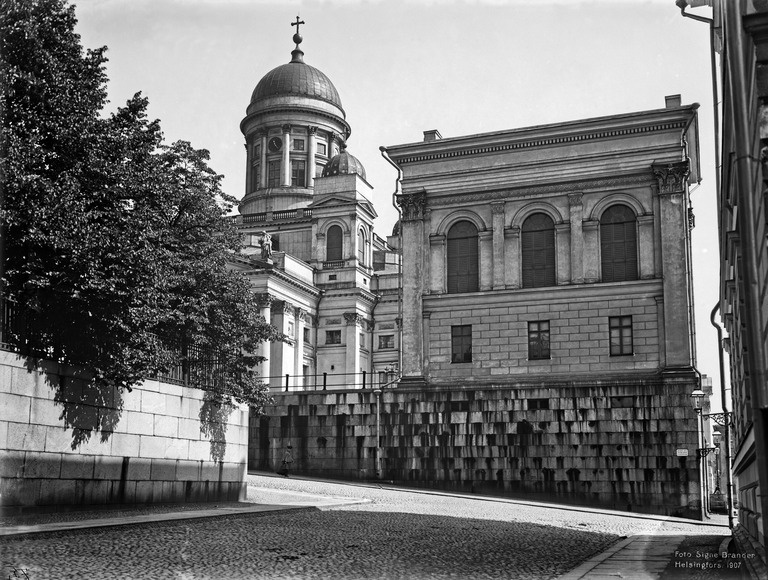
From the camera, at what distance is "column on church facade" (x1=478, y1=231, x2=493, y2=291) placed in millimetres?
40750

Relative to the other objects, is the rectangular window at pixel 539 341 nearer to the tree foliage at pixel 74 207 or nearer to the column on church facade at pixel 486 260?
the column on church facade at pixel 486 260

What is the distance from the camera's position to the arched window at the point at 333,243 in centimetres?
7294

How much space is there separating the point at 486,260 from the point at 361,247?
33391 mm

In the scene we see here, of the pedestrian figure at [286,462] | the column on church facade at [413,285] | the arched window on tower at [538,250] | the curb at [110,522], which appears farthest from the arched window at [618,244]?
the curb at [110,522]

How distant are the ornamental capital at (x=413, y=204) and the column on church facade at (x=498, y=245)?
3.21m

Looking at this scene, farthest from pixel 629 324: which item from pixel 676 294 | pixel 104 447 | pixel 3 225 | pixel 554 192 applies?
pixel 3 225

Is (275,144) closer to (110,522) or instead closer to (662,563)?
(110,522)

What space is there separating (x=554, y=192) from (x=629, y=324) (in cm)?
665

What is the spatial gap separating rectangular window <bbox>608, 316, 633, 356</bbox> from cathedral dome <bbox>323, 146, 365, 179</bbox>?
135 feet

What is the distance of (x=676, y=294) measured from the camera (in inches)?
1480

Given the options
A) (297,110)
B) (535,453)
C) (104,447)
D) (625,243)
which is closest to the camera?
(104,447)

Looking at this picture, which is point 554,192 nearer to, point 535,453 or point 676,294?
point 676,294

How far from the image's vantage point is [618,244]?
3931cm

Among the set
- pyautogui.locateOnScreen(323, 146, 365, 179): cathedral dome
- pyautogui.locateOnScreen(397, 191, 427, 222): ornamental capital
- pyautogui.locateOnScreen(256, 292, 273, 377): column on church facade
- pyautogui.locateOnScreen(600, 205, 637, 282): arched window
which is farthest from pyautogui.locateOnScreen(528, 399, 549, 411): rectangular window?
pyautogui.locateOnScreen(323, 146, 365, 179): cathedral dome
